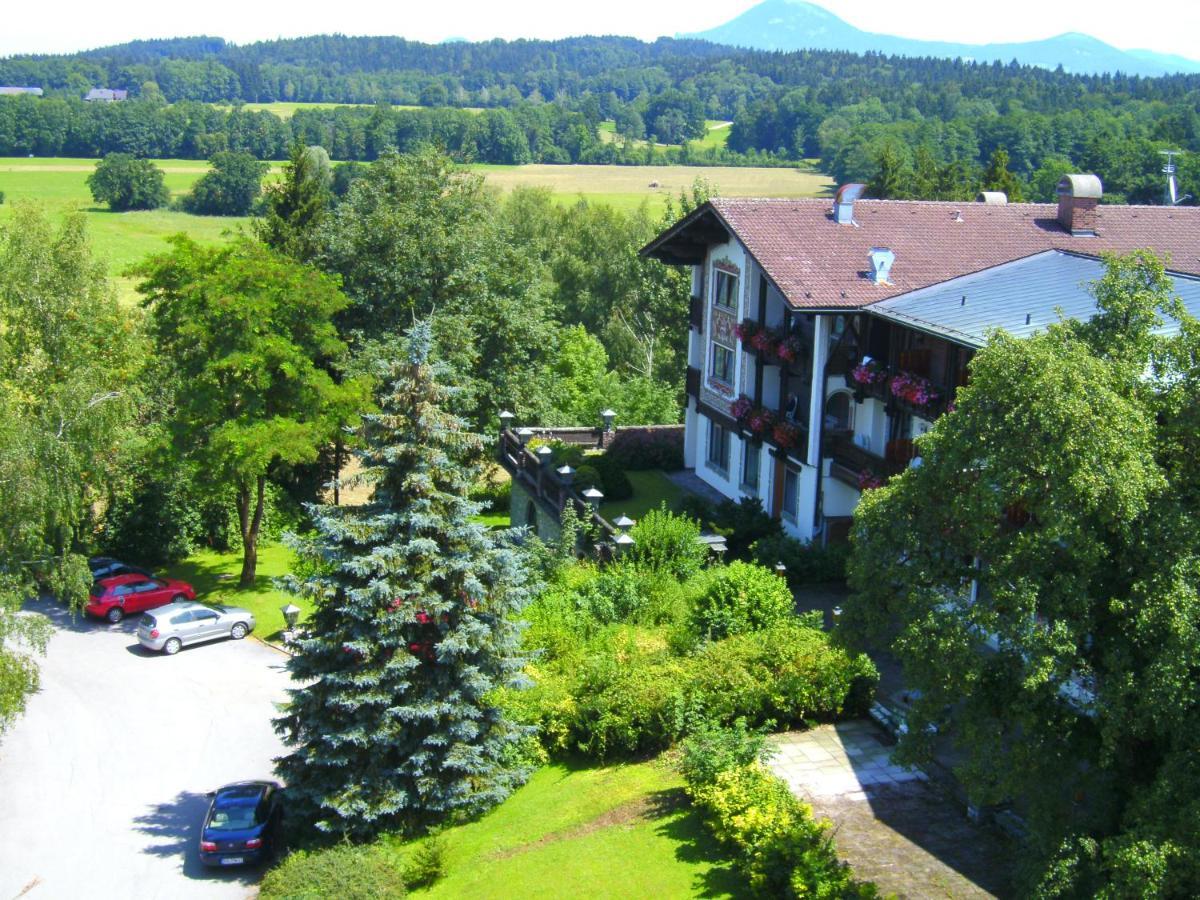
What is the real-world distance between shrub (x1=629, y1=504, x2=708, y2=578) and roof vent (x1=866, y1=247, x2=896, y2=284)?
25.7 ft

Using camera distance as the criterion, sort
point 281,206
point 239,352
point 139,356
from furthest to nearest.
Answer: point 281,206 < point 139,356 < point 239,352

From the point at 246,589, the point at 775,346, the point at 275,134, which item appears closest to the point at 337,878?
the point at 775,346

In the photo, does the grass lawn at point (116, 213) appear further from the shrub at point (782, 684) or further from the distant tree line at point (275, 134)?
the shrub at point (782, 684)

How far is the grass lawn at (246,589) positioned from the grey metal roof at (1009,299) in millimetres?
19758

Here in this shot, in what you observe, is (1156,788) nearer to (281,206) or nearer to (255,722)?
(255,722)

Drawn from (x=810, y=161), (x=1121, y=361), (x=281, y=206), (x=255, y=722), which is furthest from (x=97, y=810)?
(x=810, y=161)

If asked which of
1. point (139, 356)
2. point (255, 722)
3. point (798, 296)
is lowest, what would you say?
point (255, 722)

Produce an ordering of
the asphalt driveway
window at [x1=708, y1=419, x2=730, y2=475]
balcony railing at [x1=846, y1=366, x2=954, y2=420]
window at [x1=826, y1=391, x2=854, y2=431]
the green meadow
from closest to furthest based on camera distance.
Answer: the asphalt driveway, balcony railing at [x1=846, y1=366, x2=954, y2=420], window at [x1=826, y1=391, x2=854, y2=431], window at [x1=708, y1=419, x2=730, y2=475], the green meadow

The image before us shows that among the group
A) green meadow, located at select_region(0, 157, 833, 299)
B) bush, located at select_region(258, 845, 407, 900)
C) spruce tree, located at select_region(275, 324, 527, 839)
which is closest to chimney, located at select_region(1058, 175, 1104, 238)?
spruce tree, located at select_region(275, 324, 527, 839)

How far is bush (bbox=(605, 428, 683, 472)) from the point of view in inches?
1537

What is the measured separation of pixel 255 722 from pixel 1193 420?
74.1ft

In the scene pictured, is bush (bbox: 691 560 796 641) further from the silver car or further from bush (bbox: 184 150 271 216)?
bush (bbox: 184 150 271 216)

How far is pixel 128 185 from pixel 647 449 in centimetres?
7773

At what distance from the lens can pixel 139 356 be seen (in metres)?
41.6
